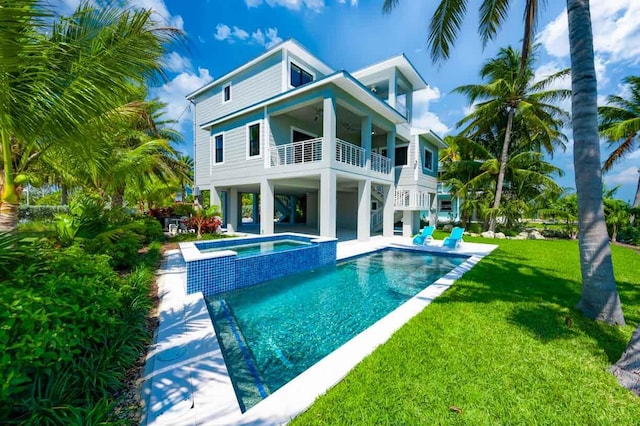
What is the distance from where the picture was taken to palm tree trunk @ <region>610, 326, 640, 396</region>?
259cm

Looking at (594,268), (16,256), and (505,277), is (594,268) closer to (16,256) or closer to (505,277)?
(505,277)

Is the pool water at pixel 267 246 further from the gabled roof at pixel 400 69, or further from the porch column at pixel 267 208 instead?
the gabled roof at pixel 400 69

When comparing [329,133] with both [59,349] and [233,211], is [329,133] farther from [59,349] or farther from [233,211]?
[59,349]

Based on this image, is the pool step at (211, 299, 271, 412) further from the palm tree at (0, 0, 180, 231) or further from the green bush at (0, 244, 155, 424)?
the palm tree at (0, 0, 180, 231)

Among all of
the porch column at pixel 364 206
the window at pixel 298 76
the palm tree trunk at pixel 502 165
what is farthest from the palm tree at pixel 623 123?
the window at pixel 298 76

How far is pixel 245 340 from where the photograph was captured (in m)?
4.05

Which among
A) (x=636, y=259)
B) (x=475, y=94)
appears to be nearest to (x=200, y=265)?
(x=636, y=259)

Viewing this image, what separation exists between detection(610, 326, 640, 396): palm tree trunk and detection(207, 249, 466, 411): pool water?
3.05 metres

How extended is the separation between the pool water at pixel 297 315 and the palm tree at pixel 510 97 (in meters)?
12.7

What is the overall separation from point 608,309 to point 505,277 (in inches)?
121

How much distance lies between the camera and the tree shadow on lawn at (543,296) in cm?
368

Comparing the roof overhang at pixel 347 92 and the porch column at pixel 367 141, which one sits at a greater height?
the roof overhang at pixel 347 92

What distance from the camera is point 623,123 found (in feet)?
49.1

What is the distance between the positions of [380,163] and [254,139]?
6.82 m
